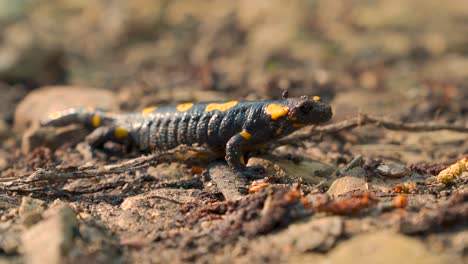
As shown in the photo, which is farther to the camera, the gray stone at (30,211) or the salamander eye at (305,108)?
the salamander eye at (305,108)

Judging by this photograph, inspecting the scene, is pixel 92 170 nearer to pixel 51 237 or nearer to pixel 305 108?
pixel 51 237

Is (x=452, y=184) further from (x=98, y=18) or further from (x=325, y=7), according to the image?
(x=98, y=18)

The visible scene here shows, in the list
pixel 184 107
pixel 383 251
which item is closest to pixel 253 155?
pixel 184 107

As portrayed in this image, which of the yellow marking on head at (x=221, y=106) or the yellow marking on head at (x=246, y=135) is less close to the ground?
the yellow marking on head at (x=221, y=106)

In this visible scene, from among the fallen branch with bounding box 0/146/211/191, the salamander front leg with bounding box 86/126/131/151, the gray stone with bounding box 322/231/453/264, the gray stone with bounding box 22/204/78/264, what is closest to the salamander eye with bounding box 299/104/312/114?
the fallen branch with bounding box 0/146/211/191

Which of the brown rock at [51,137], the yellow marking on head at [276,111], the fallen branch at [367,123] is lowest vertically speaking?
the brown rock at [51,137]

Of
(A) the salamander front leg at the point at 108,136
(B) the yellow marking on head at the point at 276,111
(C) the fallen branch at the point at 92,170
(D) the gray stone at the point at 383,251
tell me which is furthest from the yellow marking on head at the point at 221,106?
(D) the gray stone at the point at 383,251

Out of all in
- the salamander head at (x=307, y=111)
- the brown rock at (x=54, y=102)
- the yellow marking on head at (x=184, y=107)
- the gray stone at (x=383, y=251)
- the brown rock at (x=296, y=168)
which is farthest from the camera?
the brown rock at (x=54, y=102)

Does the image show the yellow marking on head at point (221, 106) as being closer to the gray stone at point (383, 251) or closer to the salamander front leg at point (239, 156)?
the salamander front leg at point (239, 156)
